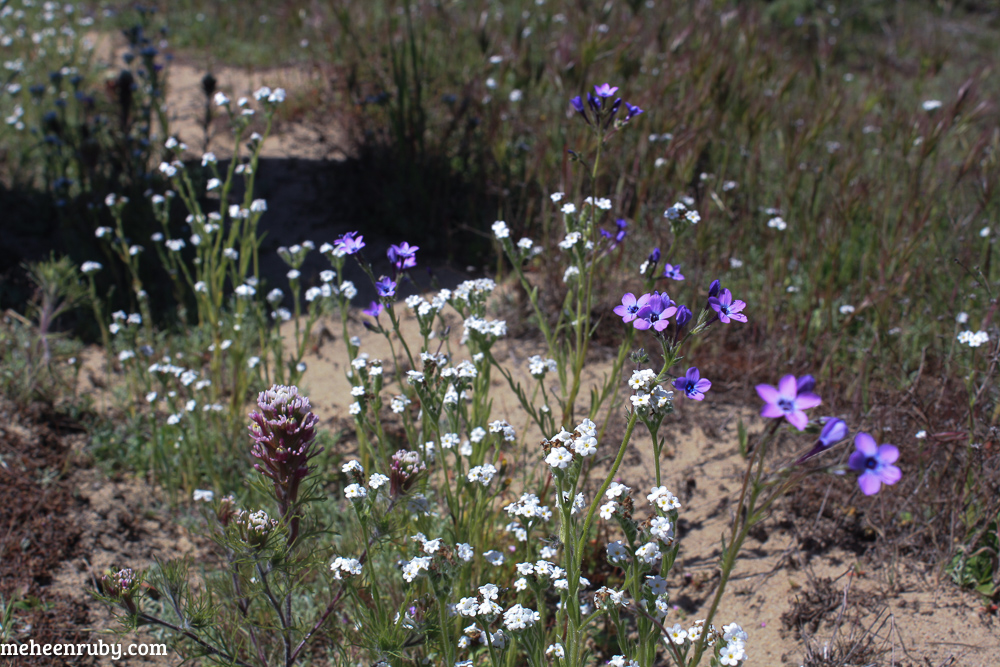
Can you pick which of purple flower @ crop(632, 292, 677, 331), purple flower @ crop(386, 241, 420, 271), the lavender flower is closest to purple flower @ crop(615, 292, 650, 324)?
purple flower @ crop(632, 292, 677, 331)

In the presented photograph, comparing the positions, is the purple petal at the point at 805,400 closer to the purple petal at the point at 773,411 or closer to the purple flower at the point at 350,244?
the purple petal at the point at 773,411

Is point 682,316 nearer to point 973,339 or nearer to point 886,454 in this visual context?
point 886,454

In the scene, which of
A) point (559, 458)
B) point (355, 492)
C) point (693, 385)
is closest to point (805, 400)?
point (693, 385)

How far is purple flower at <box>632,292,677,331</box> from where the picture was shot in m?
1.53

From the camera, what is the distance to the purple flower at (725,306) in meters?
1.55

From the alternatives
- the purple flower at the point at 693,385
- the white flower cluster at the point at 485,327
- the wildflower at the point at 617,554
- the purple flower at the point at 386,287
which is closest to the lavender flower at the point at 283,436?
the purple flower at the point at 386,287

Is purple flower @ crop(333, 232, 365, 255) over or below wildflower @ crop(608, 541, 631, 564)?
over

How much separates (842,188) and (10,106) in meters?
6.80

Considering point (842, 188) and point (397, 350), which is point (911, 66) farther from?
point (397, 350)

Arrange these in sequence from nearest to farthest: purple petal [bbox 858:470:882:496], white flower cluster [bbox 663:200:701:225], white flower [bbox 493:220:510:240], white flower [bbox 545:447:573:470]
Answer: purple petal [bbox 858:470:882:496] < white flower [bbox 545:447:573:470] < white flower cluster [bbox 663:200:701:225] < white flower [bbox 493:220:510:240]

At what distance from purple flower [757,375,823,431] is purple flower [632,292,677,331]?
0.38 metres

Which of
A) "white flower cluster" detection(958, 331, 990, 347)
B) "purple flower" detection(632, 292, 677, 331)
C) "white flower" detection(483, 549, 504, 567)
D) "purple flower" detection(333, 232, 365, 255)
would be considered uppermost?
"purple flower" detection(333, 232, 365, 255)

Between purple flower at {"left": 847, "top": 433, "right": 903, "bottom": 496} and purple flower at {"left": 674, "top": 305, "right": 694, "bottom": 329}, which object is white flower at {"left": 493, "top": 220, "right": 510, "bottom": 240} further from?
purple flower at {"left": 847, "top": 433, "right": 903, "bottom": 496}

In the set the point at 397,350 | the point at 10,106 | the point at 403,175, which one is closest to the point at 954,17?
the point at 403,175
